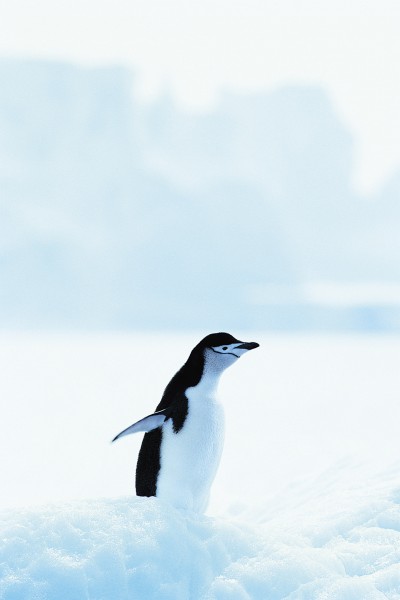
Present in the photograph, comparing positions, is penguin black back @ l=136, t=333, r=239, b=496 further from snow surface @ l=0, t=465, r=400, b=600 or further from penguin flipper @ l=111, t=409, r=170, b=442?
snow surface @ l=0, t=465, r=400, b=600

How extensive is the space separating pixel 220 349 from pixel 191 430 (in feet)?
0.98

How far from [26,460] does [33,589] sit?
5180 millimetres

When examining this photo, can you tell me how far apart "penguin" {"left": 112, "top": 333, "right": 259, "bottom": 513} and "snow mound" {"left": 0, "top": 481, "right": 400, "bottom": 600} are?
0.92ft

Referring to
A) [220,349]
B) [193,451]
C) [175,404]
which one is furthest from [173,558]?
[220,349]

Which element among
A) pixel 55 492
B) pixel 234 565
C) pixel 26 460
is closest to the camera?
pixel 234 565

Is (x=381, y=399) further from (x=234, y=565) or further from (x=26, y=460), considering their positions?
(x=234, y=565)

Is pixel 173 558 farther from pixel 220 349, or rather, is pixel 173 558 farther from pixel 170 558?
pixel 220 349

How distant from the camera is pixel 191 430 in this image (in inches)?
106

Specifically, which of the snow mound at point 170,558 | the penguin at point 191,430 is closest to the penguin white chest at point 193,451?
the penguin at point 191,430

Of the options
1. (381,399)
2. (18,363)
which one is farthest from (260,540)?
(18,363)

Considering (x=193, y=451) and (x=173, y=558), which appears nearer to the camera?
(x=173, y=558)

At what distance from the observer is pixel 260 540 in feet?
7.77

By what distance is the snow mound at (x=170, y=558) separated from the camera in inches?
83.0

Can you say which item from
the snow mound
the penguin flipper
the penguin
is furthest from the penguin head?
the snow mound
